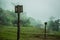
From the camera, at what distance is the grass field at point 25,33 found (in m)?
4.58

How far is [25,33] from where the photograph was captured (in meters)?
4.62

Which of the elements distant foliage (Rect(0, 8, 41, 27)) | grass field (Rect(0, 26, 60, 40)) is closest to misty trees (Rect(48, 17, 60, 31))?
grass field (Rect(0, 26, 60, 40))

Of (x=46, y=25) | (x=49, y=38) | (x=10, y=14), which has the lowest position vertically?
(x=49, y=38)

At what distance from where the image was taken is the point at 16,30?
4594 millimetres

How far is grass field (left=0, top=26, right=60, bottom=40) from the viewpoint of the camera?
15.0 ft

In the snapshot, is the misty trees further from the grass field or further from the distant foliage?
the distant foliage

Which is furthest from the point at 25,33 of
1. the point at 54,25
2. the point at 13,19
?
the point at 54,25

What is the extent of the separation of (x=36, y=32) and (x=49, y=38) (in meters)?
0.37

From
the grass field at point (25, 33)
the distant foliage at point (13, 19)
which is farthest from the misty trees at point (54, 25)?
the distant foliage at point (13, 19)

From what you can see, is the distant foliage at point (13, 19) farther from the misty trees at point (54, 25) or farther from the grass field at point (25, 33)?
the misty trees at point (54, 25)

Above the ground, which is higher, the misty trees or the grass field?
the misty trees

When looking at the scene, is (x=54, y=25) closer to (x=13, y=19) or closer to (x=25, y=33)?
(x=25, y=33)

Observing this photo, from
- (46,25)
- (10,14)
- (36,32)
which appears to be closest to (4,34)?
(10,14)

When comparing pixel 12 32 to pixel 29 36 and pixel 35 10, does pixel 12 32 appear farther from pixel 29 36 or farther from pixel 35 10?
pixel 35 10
